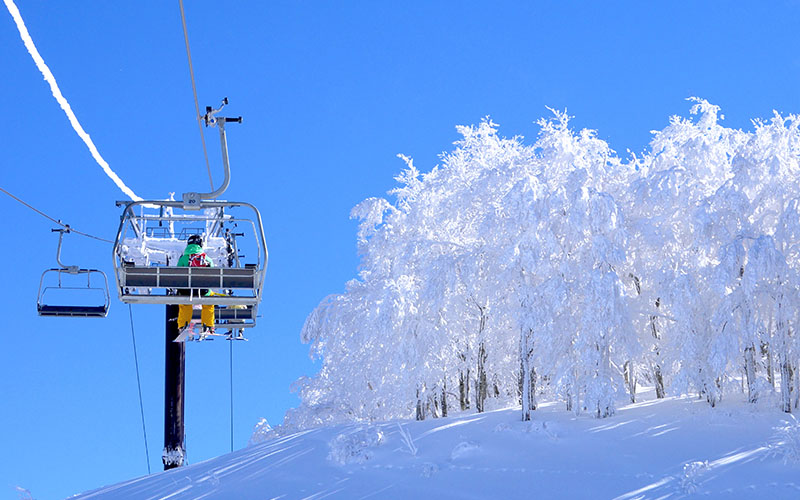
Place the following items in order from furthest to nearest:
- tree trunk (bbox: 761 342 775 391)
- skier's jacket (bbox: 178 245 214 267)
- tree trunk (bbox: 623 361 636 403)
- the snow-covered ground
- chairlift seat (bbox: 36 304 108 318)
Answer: tree trunk (bbox: 623 361 636 403), tree trunk (bbox: 761 342 775 391), the snow-covered ground, chairlift seat (bbox: 36 304 108 318), skier's jacket (bbox: 178 245 214 267)

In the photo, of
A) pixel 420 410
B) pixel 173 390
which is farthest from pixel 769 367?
pixel 173 390

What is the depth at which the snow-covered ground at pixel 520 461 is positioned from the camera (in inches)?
500

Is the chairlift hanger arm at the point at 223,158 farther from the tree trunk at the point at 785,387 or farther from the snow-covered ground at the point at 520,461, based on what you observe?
the tree trunk at the point at 785,387

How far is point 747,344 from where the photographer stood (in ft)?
54.2

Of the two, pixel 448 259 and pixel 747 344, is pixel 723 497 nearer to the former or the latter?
pixel 747 344

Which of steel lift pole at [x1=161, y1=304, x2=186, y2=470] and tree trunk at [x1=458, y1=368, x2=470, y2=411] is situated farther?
steel lift pole at [x1=161, y1=304, x2=186, y2=470]

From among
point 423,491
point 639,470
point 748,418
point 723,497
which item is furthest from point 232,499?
point 748,418

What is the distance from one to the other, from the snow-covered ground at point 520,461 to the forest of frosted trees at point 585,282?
4.02ft

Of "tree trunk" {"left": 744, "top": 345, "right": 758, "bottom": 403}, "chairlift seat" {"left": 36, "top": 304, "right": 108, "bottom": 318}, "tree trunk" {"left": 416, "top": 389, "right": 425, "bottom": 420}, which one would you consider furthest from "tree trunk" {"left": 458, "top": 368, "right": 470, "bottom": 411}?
"chairlift seat" {"left": 36, "top": 304, "right": 108, "bottom": 318}

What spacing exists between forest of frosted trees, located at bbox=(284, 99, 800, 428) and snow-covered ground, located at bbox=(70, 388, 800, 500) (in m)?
1.23

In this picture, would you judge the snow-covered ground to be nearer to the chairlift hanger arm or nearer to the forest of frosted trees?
the forest of frosted trees

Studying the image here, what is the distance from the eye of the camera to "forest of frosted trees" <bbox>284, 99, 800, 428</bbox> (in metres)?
17.0

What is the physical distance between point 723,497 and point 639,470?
159cm

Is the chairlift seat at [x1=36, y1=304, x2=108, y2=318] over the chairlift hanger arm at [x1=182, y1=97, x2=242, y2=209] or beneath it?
beneath
